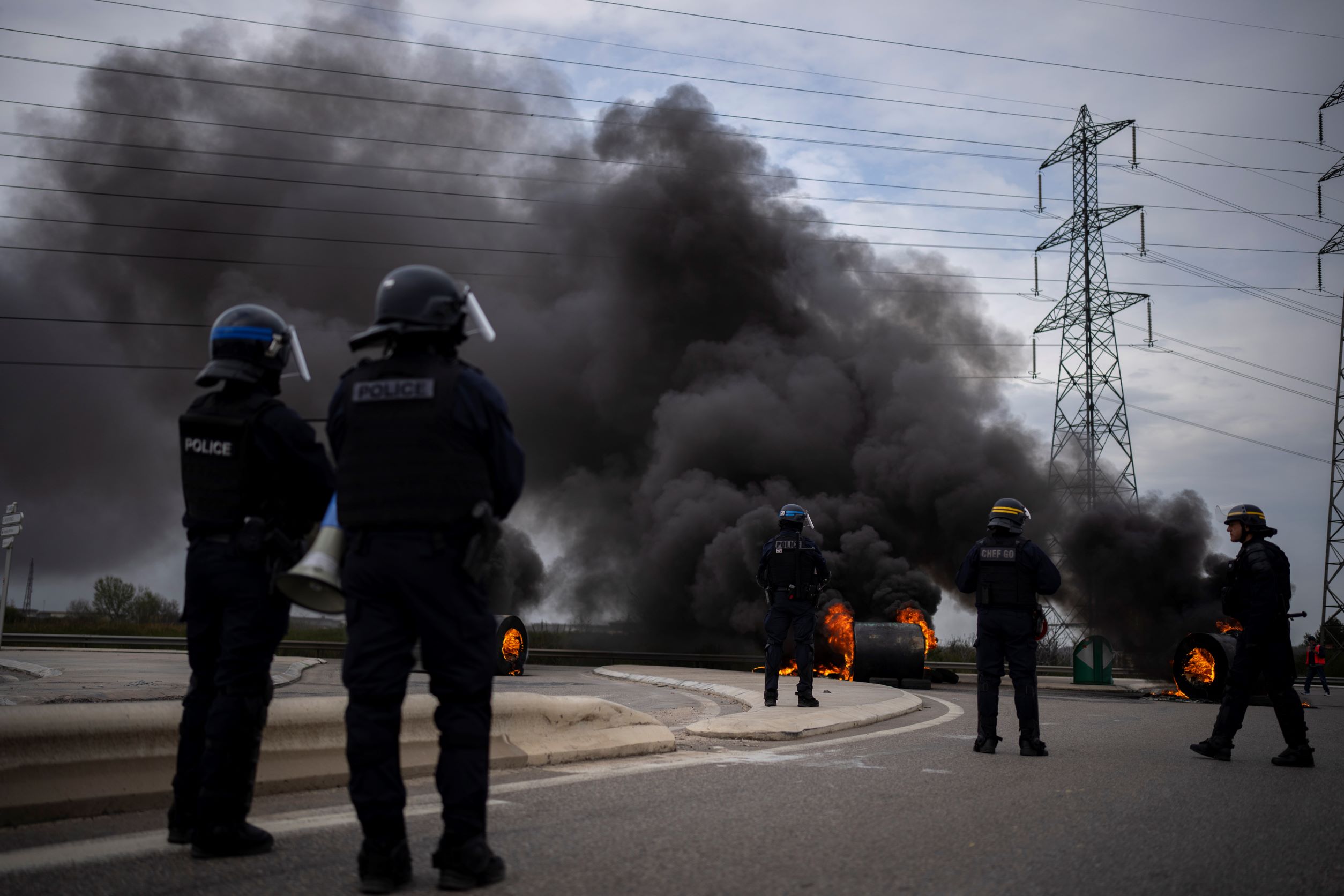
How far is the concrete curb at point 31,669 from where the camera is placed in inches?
502

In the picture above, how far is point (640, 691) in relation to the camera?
13609 millimetres

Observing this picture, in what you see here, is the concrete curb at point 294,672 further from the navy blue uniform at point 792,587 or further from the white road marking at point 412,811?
the navy blue uniform at point 792,587

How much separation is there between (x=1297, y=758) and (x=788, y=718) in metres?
3.84

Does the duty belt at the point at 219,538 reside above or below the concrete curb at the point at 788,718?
above

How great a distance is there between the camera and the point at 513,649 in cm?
1594

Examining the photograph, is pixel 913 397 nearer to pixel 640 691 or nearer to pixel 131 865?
pixel 640 691

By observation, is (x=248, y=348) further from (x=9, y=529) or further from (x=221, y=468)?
(x=9, y=529)

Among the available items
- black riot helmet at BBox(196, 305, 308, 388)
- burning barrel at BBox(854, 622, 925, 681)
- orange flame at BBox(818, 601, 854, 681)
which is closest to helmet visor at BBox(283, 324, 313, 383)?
black riot helmet at BBox(196, 305, 308, 388)

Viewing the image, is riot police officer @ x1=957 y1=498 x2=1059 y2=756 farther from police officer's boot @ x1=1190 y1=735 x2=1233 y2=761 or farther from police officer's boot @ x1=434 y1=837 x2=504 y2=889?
police officer's boot @ x1=434 y1=837 x2=504 y2=889

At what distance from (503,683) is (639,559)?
28.1 m

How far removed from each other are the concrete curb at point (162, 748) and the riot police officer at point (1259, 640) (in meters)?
4.43

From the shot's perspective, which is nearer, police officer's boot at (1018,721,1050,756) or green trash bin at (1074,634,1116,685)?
police officer's boot at (1018,721,1050,756)

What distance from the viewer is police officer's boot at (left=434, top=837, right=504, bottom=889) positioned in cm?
323

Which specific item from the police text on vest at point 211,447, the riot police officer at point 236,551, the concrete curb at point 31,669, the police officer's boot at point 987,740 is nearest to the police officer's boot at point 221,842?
the riot police officer at point 236,551
